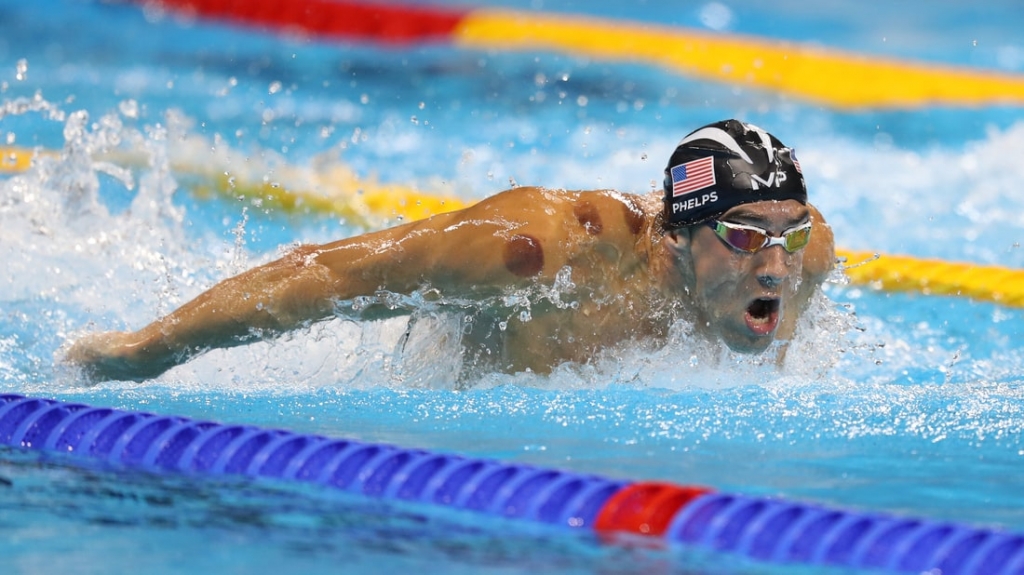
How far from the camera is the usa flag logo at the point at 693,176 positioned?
3.33m

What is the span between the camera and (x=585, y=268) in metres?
3.41

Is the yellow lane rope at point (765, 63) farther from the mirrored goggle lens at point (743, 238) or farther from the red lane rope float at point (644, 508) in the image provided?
the red lane rope float at point (644, 508)

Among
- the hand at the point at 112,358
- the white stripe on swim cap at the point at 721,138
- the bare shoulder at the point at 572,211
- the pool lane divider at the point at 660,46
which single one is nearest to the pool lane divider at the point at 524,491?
the hand at the point at 112,358

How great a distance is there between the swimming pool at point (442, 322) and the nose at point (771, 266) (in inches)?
12.3

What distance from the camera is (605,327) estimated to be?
11.6ft

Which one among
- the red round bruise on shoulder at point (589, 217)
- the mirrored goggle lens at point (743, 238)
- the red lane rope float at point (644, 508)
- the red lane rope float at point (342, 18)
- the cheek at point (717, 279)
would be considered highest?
the red lane rope float at point (342, 18)

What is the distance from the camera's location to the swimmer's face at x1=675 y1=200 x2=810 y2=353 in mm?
3283

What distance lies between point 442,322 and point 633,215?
59 cm

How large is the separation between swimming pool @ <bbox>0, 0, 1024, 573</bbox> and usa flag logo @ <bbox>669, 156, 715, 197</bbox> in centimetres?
43

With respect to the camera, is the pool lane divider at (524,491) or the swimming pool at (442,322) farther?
the swimming pool at (442,322)

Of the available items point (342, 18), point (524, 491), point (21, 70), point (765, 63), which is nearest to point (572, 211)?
point (524, 491)

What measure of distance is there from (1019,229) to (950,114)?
1884mm

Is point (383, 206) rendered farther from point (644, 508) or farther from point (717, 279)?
point (644, 508)

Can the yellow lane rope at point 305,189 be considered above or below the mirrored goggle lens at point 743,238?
above
